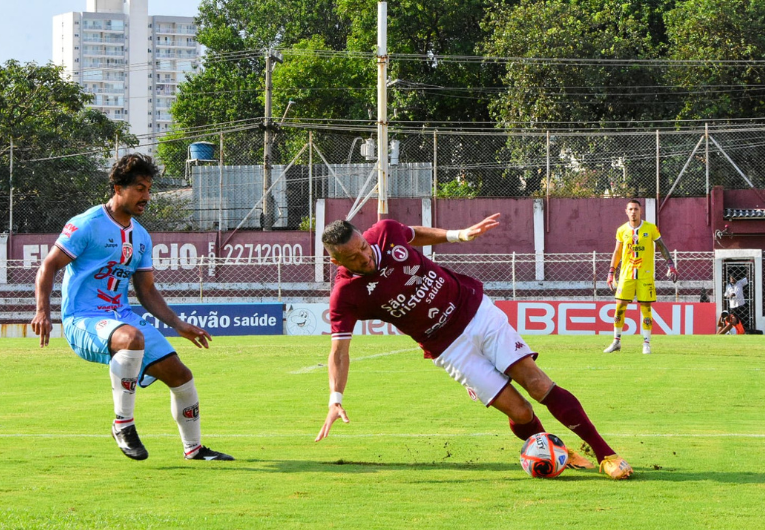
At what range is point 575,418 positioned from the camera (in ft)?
19.6

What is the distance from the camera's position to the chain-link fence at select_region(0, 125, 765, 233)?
30.9 metres

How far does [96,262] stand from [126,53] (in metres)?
185

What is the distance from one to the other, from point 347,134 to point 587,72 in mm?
10568

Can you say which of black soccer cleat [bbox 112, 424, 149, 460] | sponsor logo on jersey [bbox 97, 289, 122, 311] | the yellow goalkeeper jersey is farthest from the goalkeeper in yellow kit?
black soccer cleat [bbox 112, 424, 149, 460]

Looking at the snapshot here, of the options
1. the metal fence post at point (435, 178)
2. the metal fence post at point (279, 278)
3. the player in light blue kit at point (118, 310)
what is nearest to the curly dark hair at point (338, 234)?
the player in light blue kit at point (118, 310)

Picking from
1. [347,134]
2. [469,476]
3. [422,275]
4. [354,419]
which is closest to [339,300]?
[422,275]

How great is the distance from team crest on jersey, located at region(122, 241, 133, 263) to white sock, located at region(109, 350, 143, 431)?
695 millimetres

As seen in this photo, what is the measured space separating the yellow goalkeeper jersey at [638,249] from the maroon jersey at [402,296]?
9.95 m

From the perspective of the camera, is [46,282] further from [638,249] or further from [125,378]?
[638,249]

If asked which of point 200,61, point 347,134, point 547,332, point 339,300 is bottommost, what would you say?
point 547,332

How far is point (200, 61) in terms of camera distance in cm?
5756

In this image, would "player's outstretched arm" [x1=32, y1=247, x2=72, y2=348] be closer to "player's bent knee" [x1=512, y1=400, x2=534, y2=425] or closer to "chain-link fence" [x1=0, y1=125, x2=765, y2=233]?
"player's bent knee" [x1=512, y1=400, x2=534, y2=425]

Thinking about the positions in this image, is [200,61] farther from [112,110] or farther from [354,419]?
[112,110]

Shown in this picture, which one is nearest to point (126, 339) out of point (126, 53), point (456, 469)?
point (456, 469)
